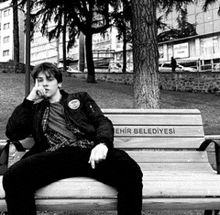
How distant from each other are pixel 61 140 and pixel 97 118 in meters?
0.35

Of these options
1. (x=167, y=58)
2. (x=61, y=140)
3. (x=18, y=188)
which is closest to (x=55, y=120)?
(x=61, y=140)

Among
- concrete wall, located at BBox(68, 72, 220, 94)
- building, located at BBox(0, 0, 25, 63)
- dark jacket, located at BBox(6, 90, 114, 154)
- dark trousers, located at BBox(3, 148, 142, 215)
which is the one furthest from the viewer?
building, located at BBox(0, 0, 25, 63)

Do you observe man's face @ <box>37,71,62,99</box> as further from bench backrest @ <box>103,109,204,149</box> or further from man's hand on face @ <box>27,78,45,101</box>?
bench backrest @ <box>103,109,204,149</box>

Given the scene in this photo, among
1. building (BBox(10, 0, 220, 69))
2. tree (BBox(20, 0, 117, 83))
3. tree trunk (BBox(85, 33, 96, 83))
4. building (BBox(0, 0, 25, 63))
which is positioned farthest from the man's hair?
building (BBox(0, 0, 25, 63))

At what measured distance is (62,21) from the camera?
23219mm

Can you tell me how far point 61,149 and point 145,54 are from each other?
167 inches

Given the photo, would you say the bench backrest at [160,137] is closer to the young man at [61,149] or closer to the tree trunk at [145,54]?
the young man at [61,149]

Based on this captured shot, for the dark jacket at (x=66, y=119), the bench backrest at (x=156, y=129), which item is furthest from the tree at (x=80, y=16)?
the dark jacket at (x=66, y=119)

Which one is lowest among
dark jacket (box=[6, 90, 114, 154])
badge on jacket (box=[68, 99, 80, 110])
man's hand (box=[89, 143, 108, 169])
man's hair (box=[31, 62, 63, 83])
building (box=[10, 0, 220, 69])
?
man's hand (box=[89, 143, 108, 169])

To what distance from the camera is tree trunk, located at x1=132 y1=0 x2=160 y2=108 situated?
6613 mm

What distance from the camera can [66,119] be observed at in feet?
10.1

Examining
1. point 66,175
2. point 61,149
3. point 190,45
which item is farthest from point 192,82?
point 190,45

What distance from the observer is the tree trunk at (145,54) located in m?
6.61

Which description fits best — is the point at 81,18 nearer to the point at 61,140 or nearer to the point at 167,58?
the point at 61,140
